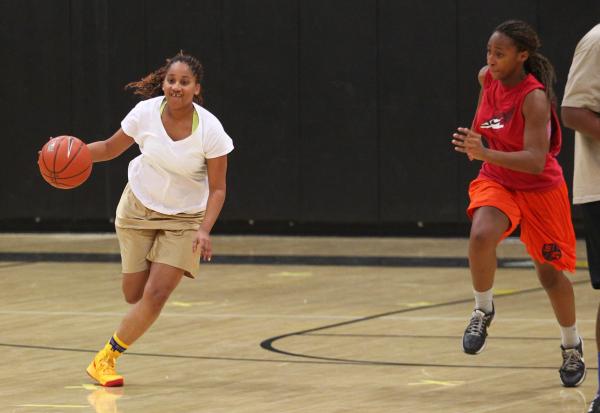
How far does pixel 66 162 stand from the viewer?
7.26 meters

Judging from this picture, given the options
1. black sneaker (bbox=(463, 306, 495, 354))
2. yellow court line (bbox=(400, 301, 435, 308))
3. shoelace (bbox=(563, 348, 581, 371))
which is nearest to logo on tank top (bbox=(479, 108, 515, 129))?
black sneaker (bbox=(463, 306, 495, 354))

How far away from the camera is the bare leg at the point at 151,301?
23.3 ft

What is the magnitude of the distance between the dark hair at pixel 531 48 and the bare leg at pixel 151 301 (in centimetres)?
203

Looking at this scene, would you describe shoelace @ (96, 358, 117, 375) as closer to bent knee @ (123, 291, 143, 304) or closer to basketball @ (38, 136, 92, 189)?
bent knee @ (123, 291, 143, 304)

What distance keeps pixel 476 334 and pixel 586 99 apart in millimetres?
1480

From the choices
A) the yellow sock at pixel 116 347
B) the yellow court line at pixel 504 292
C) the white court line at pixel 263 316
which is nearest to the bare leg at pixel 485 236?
the yellow sock at pixel 116 347

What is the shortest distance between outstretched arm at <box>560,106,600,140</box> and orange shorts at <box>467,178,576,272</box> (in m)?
0.97

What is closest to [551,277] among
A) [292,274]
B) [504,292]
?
[504,292]

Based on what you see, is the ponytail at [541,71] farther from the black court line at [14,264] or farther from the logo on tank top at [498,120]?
the black court line at [14,264]

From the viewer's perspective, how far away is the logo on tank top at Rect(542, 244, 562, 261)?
6832mm

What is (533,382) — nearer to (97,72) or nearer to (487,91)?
(487,91)

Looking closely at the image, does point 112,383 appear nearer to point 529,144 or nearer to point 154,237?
point 154,237

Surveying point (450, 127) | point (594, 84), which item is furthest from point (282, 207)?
point (594, 84)

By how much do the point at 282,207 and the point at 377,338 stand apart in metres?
6.50
